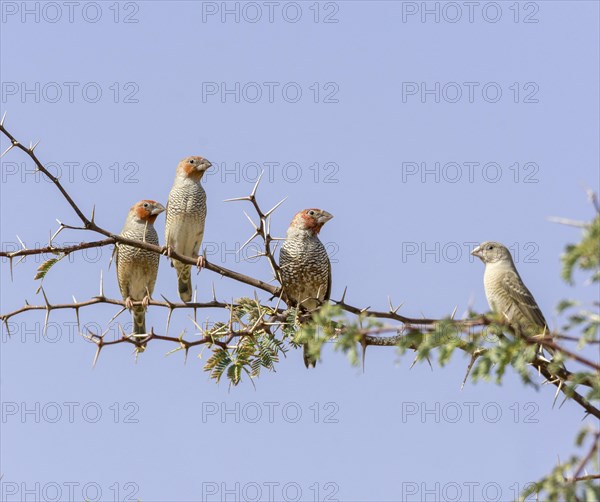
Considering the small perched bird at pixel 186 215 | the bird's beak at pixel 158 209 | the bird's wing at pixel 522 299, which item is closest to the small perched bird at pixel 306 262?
the small perched bird at pixel 186 215

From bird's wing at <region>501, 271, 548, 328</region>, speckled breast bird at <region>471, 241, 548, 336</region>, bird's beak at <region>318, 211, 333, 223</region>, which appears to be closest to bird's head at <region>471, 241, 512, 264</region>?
speckled breast bird at <region>471, 241, 548, 336</region>

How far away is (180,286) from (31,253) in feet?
15.1

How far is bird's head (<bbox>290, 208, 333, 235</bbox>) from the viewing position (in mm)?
8656

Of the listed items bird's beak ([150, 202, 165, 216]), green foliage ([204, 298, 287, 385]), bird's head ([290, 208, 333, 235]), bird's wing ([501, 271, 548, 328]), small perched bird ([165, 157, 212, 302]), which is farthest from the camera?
bird's beak ([150, 202, 165, 216])

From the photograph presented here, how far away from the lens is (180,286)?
1004cm

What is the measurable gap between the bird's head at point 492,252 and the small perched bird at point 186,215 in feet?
9.53

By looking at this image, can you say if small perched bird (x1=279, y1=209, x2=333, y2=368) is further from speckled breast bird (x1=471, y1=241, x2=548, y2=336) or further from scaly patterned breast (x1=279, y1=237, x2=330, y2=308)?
speckled breast bird (x1=471, y1=241, x2=548, y2=336)

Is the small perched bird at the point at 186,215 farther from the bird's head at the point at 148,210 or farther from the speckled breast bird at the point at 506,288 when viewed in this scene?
the speckled breast bird at the point at 506,288

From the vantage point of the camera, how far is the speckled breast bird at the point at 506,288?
8.21 m

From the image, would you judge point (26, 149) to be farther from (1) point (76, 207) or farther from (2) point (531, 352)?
(2) point (531, 352)

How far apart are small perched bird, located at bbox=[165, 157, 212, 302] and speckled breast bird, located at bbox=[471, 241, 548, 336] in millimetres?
2905

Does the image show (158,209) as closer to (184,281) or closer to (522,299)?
(184,281)

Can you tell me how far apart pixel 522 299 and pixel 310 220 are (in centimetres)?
204

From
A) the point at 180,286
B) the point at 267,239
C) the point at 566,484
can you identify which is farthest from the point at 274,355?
the point at 180,286
